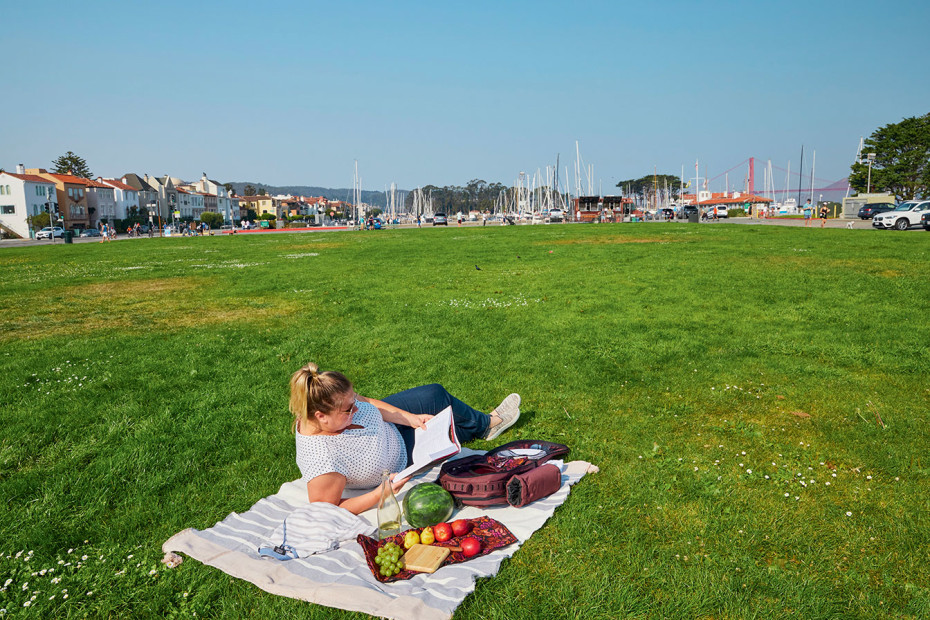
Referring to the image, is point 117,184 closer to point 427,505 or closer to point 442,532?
point 427,505

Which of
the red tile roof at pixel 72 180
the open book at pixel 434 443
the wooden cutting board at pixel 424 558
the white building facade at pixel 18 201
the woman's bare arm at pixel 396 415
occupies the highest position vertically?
the red tile roof at pixel 72 180

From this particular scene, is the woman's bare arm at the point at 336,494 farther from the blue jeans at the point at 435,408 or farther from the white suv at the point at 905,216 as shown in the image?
the white suv at the point at 905,216

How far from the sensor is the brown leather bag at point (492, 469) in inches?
172

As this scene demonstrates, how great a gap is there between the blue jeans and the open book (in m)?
0.12

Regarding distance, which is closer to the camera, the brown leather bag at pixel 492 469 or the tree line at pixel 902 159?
the brown leather bag at pixel 492 469

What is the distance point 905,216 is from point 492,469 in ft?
131

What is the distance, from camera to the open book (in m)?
4.54

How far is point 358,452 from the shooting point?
4.38 meters

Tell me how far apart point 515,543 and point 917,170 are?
3775 inches

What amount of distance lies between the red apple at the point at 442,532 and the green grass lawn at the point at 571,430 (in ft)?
1.44

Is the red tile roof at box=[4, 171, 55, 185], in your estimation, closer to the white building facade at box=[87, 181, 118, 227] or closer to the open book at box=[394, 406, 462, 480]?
the white building facade at box=[87, 181, 118, 227]

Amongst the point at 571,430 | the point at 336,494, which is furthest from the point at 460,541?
the point at 571,430

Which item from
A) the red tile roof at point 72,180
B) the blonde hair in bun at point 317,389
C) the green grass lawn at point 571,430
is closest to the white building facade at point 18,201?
the red tile roof at point 72,180

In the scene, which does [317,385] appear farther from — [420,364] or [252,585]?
[420,364]
